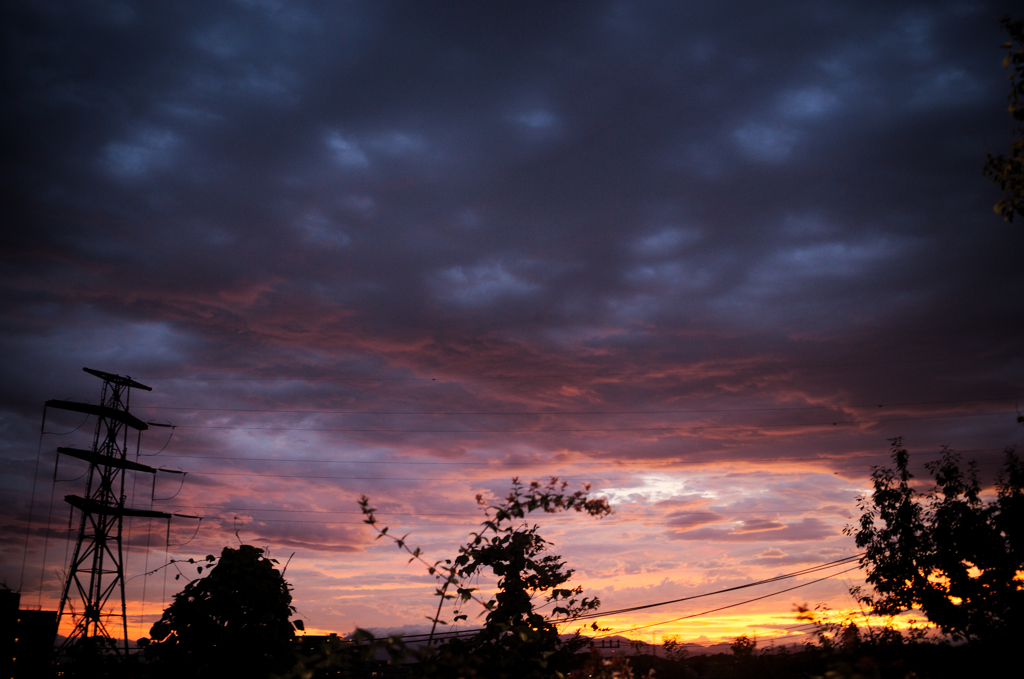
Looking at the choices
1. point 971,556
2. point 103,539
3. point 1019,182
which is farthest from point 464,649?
point 103,539

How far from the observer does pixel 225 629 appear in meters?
10.6

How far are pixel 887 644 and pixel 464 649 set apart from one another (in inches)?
315

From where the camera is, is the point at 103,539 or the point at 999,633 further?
the point at 103,539

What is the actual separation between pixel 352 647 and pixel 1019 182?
36.9 feet

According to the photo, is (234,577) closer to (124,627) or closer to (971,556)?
(971,556)

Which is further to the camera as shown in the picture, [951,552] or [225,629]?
[951,552]

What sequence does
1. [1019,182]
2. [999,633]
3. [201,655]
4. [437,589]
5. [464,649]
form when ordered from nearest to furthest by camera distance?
1. [437,589]
2. [464,649]
3. [1019,182]
4. [201,655]
5. [999,633]

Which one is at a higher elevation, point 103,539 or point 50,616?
point 103,539

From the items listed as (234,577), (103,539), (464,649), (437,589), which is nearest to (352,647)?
(437,589)

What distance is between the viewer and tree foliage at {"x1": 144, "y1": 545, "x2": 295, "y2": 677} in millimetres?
10391

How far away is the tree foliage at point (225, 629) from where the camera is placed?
34.1ft

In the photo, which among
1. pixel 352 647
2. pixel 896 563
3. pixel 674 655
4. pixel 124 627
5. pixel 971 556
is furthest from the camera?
pixel 124 627

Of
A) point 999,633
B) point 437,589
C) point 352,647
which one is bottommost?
point 999,633

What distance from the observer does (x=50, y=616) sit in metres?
47.5
